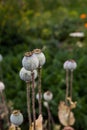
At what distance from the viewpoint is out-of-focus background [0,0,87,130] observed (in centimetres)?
319

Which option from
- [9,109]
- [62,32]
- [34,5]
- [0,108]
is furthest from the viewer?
[34,5]

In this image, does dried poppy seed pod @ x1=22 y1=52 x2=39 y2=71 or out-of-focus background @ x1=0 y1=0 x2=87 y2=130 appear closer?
dried poppy seed pod @ x1=22 y1=52 x2=39 y2=71

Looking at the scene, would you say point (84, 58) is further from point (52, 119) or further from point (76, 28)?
point (76, 28)

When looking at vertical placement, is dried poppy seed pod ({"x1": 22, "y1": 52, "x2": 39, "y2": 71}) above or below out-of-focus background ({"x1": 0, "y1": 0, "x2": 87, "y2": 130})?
below

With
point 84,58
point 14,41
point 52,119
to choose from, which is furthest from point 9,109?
point 14,41

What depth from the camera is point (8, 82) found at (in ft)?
11.7

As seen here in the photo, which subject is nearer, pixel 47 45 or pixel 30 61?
pixel 30 61

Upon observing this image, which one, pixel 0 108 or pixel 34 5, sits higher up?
pixel 34 5

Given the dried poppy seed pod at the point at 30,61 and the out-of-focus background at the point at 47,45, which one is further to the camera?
the out-of-focus background at the point at 47,45

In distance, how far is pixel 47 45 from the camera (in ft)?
15.4

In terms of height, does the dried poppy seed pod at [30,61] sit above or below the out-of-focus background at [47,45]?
below

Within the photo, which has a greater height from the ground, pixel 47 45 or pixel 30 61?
pixel 47 45

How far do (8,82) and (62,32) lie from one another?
1852 millimetres

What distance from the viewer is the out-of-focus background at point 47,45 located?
319 centimetres
